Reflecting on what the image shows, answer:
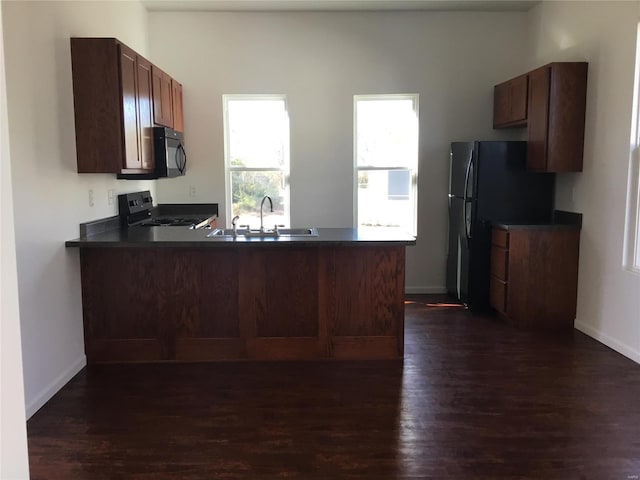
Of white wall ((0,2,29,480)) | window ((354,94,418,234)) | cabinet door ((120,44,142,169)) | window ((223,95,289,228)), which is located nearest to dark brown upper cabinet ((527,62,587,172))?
window ((354,94,418,234))

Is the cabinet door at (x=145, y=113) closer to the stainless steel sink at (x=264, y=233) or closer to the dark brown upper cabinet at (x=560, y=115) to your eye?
the stainless steel sink at (x=264, y=233)

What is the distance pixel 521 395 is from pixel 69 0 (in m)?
3.80

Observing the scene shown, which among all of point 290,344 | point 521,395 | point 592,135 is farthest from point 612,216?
point 290,344

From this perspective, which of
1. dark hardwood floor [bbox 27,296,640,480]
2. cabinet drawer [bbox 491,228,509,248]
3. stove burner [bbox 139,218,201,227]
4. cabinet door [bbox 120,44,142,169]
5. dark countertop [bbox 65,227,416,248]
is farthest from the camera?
stove burner [bbox 139,218,201,227]

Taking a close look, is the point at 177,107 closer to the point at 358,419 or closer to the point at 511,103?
the point at 511,103

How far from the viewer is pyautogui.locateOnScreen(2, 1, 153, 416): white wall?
2.77 meters

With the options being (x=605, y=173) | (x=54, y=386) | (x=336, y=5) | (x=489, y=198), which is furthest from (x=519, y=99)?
(x=54, y=386)

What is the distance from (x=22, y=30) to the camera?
281 cm

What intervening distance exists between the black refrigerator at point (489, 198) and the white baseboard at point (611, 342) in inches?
34.5

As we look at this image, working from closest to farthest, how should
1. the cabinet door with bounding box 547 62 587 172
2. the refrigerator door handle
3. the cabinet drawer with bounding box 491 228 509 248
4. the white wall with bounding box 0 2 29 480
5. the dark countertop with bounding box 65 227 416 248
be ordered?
the white wall with bounding box 0 2 29 480 → the dark countertop with bounding box 65 227 416 248 → the cabinet door with bounding box 547 62 587 172 → the cabinet drawer with bounding box 491 228 509 248 → the refrigerator door handle

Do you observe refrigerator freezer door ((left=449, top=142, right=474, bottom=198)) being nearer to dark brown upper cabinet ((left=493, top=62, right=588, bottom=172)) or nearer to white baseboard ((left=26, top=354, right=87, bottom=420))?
dark brown upper cabinet ((left=493, top=62, right=588, bottom=172))

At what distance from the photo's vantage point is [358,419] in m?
2.77

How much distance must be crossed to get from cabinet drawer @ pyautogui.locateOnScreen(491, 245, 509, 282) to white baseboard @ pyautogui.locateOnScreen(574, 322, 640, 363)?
2.39ft

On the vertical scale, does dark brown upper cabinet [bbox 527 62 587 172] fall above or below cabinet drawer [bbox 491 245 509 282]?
above
